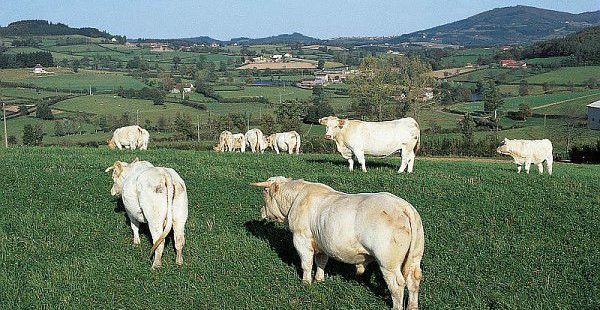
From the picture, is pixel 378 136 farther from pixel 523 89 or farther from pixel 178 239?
pixel 523 89

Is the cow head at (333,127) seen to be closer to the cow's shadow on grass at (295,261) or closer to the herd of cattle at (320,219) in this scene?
the cow's shadow on grass at (295,261)

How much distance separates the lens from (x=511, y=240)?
39.4 ft

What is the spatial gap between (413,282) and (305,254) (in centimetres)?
215

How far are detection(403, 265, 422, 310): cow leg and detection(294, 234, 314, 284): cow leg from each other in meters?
1.96

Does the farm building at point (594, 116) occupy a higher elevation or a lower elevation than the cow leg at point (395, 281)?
lower

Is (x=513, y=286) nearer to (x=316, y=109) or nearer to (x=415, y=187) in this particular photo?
(x=415, y=187)

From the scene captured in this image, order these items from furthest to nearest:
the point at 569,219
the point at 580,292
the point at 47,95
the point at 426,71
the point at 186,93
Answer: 1. the point at 186,93
2. the point at 47,95
3. the point at 426,71
4. the point at 569,219
5. the point at 580,292

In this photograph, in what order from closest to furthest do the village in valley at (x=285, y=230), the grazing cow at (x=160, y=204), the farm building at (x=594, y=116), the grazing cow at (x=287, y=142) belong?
the village in valley at (x=285, y=230)
the grazing cow at (x=160, y=204)
the grazing cow at (x=287, y=142)
the farm building at (x=594, y=116)

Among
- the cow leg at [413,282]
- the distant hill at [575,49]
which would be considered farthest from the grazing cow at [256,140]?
the distant hill at [575,49]

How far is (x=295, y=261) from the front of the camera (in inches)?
446

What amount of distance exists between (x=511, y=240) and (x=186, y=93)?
102035 millimetres

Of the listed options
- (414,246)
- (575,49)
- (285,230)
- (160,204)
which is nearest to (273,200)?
(160,204)

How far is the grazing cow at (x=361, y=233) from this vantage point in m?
8.32

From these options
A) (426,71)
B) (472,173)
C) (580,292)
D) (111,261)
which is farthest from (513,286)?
(426,71)
